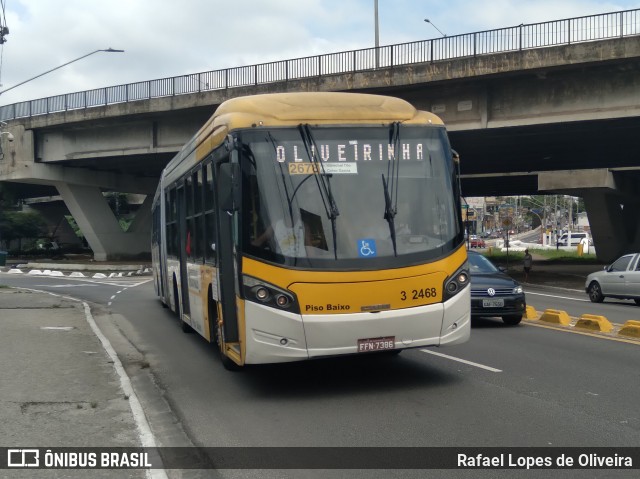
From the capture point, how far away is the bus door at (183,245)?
12616 millimetres

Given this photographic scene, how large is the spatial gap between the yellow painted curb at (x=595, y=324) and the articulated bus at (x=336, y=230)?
609cm

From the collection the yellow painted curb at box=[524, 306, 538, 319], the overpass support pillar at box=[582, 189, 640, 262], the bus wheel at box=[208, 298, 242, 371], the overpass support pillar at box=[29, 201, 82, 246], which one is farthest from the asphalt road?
the overpass support pillar at box=[29, 201, 82, 246]

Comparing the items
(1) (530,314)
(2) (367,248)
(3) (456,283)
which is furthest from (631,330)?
(2) (367,248)

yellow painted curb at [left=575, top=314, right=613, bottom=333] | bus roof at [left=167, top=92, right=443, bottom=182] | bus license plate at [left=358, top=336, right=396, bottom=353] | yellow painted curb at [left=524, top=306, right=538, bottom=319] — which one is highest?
bus roof at [left=167, top=92, right=443, bottom=182]

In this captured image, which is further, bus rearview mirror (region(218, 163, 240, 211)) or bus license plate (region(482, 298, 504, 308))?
bus license plate (region(482, 298, 504, 308))

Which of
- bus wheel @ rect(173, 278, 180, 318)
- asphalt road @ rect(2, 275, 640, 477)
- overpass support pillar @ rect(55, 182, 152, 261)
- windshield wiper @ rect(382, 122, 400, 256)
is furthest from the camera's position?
overpass support pillar @ rect(55, 182, 152, 261)

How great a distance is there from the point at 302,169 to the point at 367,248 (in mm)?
1167

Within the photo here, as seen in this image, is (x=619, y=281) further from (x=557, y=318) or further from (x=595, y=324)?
(x=595, y=324)

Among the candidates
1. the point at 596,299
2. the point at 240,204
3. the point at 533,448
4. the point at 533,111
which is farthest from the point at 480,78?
the point at 533,448

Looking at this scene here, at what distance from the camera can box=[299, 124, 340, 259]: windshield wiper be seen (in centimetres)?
811

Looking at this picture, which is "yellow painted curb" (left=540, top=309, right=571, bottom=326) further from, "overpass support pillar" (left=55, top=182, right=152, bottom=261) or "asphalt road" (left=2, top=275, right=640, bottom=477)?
→ "overpass support pillar" (left=55, top=182, right=152, bottom=261)

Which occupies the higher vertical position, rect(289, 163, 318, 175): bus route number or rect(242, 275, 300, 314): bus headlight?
rect(289, 163, 318, 175): bus route number

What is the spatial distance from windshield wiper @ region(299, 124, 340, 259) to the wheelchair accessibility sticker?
28 centimetres

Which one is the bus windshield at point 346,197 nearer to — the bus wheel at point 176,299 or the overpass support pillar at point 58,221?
the bus wheel at point 176,299
